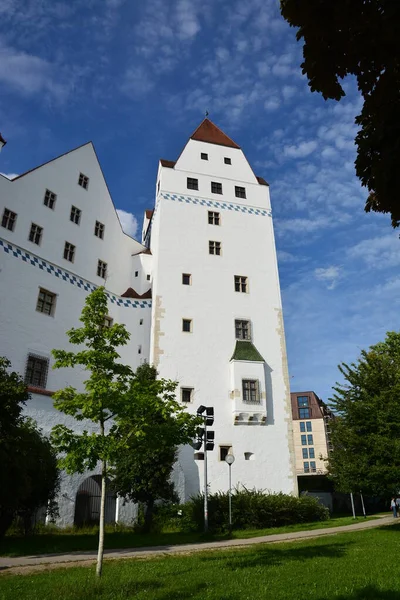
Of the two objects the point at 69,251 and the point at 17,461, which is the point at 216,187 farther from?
the point at 17,461

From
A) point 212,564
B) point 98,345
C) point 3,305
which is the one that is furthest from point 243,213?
point 212,564

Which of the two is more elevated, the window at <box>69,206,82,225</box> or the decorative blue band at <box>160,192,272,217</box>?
the decorative blue band at <box>160,192,272,217</box>

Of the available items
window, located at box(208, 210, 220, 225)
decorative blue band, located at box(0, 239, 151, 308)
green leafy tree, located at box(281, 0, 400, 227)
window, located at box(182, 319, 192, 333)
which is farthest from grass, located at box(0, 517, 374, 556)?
window, located at box(208, 210, 220, 225)

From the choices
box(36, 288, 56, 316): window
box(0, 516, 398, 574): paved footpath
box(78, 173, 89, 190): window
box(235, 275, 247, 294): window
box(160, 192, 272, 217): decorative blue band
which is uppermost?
box(160, 192, 272, 217): decorative blue band

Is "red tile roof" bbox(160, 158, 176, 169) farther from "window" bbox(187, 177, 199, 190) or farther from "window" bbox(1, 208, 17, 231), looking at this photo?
"window" bbox(1, 208, 17, 231)

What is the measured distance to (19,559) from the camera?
12.0 m

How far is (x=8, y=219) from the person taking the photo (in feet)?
82.1

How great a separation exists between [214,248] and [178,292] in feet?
16.4

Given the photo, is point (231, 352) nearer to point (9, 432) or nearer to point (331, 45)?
point (9, 432)

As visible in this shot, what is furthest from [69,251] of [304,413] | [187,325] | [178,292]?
[304,413]

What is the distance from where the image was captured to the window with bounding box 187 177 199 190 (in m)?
35.2

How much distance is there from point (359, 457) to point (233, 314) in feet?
46.1

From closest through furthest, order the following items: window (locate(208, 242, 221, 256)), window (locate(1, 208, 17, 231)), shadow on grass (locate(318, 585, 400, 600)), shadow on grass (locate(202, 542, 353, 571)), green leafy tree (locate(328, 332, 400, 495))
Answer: shadow on grass (locate(318, 585, 400, 600)) → shadow on grass (locate(202, 542, 353, 571)) → green leafy tree (locate(328, 332, 400, 495)) → window (locate(1, 208, 17, 231)) → window (locate(208, 242, 221, 256))

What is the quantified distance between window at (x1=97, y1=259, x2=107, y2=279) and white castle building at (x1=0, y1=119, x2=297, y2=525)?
0.08 meters
